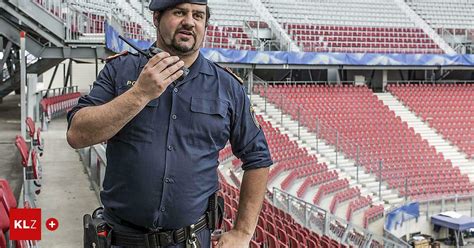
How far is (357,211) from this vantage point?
1268 centimetres

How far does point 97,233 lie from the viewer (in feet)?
6.71

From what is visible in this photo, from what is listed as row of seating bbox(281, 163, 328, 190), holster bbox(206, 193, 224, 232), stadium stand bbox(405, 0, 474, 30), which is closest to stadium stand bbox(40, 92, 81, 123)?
row of seating bbox(281, 163, 328, 190)

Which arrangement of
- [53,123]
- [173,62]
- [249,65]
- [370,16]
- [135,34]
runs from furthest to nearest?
1. [370,16]
2. [249,65]
3. [135,34]
4. [53,123]
5. [173,62]

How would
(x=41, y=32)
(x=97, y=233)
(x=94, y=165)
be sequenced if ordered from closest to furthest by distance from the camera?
(x=97, y=233) < (x=94, y=165) < (x=41, y=32)

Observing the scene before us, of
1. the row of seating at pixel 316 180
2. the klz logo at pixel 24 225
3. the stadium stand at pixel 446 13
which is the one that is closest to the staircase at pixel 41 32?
the row of seating at pixel 316 180

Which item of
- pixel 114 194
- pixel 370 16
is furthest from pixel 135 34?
pixel 114 194

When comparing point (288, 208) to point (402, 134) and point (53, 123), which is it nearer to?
point (53, 123)

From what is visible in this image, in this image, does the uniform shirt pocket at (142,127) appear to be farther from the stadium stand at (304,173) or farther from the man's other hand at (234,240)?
the stadium stand at (304,173)

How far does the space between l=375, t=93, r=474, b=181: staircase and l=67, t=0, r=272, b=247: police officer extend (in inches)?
616

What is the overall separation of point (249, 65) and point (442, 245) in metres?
9.92

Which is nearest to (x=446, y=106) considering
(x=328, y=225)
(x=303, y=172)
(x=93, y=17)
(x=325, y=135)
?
(x=325, y=135)

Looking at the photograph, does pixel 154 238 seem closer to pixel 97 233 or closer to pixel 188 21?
pixel 97 233

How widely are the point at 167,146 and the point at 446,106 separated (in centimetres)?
2072

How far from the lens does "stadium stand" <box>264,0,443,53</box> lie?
2236 cm
